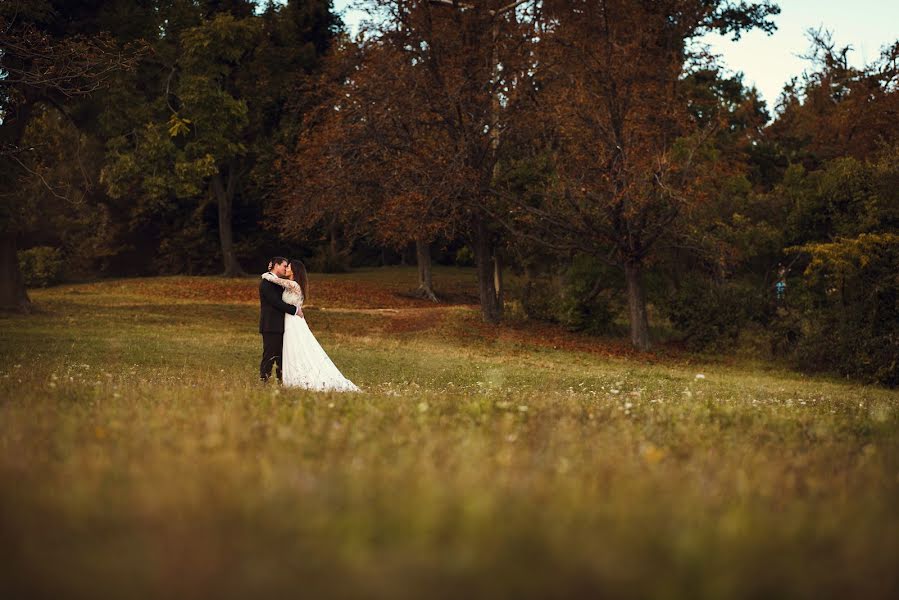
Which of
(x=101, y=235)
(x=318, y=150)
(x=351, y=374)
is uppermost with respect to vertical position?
(x=318, y=150)

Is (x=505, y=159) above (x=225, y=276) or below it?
above

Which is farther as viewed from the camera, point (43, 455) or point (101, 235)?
point (101, 235)

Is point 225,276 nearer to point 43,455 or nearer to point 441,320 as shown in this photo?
point 441,320

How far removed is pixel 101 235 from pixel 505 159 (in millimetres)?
26675

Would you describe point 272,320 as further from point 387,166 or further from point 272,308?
point 387,166

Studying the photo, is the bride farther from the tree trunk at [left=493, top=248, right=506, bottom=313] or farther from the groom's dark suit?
the tree trunk at [left=493, top=248, right=506, bottom=313]

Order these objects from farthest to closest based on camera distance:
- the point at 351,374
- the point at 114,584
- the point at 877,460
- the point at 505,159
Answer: the point at 505,159
the point at 351,374
the point at 877,460
the point at 114,584

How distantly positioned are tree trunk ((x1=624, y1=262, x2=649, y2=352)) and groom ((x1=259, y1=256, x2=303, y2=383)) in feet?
56.1

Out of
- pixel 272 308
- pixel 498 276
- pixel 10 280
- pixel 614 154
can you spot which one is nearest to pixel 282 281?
pixel 272 308

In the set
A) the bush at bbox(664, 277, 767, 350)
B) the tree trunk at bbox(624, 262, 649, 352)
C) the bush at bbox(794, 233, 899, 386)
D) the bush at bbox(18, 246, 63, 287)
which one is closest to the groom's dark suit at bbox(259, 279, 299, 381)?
the bush at bbox(794, 233, 899, 386)

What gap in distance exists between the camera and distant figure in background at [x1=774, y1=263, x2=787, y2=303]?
3020cm

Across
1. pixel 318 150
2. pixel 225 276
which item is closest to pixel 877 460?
pixel 318 150

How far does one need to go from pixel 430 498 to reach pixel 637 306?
2551 centimetres

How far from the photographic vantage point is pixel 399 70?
29203 millimetres
